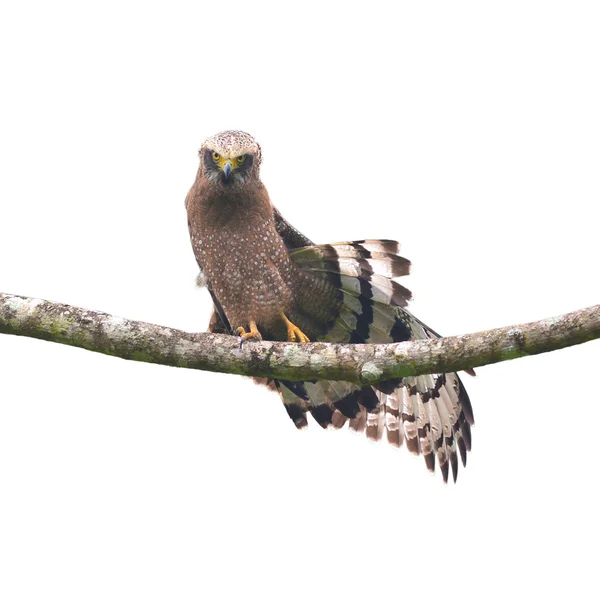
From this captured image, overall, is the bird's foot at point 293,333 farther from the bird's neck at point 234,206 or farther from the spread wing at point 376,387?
the bird's neck at point 234,206

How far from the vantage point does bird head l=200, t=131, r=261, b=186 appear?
7.55 metres

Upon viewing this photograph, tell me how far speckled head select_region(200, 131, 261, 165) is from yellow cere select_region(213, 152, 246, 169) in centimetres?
2

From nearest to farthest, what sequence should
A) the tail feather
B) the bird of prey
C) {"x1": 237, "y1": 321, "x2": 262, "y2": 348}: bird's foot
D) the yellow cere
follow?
{"x1": 237, "y1": 321, "x2": 262, "y2": 348}: bird's foot
the tail feather
the bird of prey
the yellow cere

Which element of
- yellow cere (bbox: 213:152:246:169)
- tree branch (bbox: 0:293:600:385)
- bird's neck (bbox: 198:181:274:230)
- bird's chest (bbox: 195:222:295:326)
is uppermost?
yellow cere (bbox: 213:152:246:169)

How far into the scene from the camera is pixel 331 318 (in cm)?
775

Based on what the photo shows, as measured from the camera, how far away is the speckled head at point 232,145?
7586 mm

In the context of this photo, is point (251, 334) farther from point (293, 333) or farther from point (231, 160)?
point (231, 160)

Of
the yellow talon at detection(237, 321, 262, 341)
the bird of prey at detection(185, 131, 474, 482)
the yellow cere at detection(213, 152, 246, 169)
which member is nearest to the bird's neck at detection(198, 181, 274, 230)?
the bird of prey at detection(185, 131, 474, 482)

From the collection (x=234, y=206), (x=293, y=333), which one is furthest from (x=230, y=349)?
(x=234, y=206)

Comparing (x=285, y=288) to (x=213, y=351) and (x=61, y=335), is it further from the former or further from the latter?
(x=61, y=335)

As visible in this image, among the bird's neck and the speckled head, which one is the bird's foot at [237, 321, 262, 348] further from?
the speckled head

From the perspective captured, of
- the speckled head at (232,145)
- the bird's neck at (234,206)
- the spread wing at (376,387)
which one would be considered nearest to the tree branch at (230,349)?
the spread wing at (376,387)

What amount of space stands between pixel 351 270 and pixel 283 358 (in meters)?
1.24

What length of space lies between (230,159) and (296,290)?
1180mm
